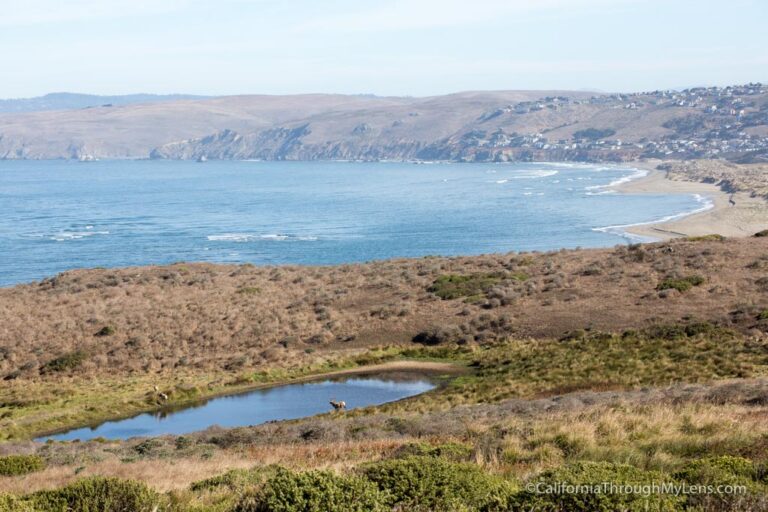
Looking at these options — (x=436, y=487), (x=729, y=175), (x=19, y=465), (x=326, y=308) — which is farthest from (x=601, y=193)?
(x=436, y=487)

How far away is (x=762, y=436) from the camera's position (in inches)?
444

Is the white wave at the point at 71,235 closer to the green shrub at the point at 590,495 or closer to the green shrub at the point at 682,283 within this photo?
the green shrub at the point at 682,283

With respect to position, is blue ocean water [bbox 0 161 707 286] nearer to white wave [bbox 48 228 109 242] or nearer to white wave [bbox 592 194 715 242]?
white wave [bbox 48 228 109 242]

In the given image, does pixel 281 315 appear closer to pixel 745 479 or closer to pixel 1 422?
pixel 1 422

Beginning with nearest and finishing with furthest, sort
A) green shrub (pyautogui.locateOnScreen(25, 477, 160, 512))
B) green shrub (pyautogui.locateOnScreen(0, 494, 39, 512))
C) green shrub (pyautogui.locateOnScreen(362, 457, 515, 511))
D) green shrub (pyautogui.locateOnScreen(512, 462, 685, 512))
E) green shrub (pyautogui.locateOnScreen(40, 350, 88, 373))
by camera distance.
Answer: green shrub (pyautogui.locateOnScreen(512, 462, 685, 512)) → green shrub (pyautogui.locateOnScreen(0, 494, 39, 512)) → green shrub (pyautogui.locateOnScreen(362, 457, 515, 511)) → green shrub (pyautogui.locateOnScreen(25, 477, 160, 512)) → green shrub (pyautogui.locateOnScreen(40, 350, 88, 373))

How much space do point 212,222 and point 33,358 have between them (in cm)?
8578

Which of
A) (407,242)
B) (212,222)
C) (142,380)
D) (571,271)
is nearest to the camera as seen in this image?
(142,380)

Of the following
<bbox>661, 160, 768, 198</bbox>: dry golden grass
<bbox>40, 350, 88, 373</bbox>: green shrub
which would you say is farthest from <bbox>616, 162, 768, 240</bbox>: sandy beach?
<bbox>40, 350, 88, 373</bbox>: green shrub

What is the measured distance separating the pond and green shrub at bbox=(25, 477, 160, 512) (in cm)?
1885

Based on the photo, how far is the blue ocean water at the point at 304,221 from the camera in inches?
3575

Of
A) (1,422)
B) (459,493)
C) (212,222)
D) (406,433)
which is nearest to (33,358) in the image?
(1,422)

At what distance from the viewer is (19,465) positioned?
1573cm

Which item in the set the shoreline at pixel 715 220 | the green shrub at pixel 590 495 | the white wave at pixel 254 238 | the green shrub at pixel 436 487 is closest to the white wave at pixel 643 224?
the shoreline at pixel 715 220

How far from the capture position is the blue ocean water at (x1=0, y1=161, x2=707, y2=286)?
90.8 metres
